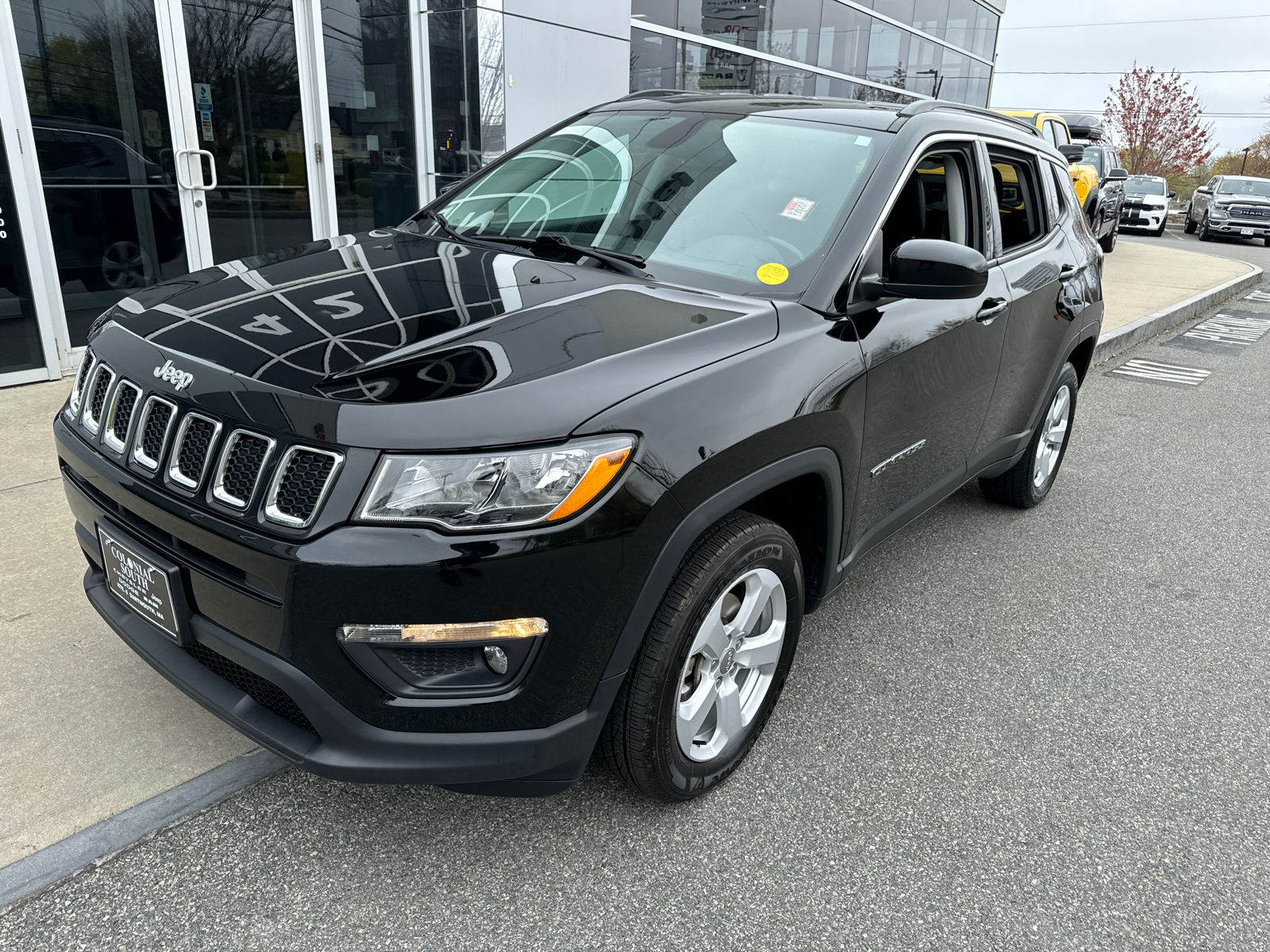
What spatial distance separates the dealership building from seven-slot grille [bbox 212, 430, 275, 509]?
12.3 ft

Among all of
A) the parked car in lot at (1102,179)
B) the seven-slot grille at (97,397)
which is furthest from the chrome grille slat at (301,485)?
the parked car in lot at (1102,179)

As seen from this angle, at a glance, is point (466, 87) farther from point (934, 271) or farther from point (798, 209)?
point (934, 271)

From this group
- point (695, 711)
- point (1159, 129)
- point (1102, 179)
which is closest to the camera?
point (695, 711)

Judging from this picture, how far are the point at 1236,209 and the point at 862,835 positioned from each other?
26335 millimetres

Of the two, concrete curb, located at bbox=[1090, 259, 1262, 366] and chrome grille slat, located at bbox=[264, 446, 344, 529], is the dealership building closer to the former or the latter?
concrete curb, located at bbox=[1090, 259, 1262, 366]

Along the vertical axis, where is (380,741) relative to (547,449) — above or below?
below

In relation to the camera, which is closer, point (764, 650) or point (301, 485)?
point (301, 485)

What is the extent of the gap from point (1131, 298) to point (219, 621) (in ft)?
39.9

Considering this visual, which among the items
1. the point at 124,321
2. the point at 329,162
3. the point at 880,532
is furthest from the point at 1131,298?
the point at 124,321

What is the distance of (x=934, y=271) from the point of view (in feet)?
8.23

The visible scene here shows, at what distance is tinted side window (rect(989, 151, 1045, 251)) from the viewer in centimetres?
359

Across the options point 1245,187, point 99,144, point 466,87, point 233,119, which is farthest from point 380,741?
point 1245,187

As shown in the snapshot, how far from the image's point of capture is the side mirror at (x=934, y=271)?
250 cm

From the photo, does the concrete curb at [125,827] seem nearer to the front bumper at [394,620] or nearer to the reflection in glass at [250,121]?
the front bumper at [394,620]
